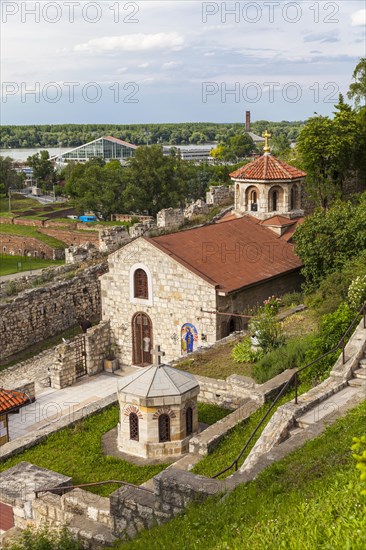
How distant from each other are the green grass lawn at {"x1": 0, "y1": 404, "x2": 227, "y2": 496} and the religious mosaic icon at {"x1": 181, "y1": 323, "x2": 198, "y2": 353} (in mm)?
5448

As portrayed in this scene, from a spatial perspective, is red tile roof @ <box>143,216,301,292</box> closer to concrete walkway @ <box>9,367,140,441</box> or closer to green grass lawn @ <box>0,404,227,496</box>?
concrete walkway @ <box>9,367,140,441</box>

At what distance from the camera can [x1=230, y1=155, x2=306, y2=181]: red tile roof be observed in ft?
81.4

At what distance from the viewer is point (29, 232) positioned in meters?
47.7

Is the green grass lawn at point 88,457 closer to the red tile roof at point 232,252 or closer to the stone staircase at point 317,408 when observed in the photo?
the stone staircase at point 317,408

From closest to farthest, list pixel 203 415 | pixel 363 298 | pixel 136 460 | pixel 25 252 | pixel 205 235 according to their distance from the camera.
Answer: pixel 136 460
pixel 203 415
pixel 363 298
pixel 205 235
pixel 25 252

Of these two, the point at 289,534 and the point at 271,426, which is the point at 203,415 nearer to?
the point at 271,426

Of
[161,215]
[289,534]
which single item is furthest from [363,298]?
[161,215]

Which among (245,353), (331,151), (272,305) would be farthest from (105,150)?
(245,353)

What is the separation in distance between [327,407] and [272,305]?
27.7ft

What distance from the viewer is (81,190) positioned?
5381cm

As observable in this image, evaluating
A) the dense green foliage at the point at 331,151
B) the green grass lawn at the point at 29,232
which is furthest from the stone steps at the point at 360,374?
the green grass lawn at the point at 29,232

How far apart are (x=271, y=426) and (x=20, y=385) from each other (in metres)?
8.40

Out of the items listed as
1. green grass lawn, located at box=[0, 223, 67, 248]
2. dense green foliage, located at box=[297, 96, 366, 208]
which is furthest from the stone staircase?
green grass lawn, located at box=[0, 223, 67, 248]

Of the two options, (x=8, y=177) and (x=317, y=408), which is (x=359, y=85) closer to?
(x=317, y=408)
